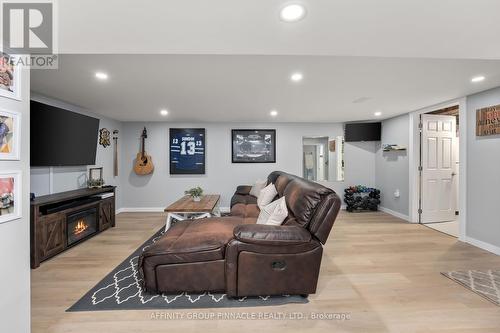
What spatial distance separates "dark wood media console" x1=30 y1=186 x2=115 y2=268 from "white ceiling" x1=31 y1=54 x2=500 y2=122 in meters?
1.49

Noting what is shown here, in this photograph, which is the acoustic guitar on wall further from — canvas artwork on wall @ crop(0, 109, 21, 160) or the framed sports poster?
canvas artwork on wall @ crop(0, 109, 21, 160)

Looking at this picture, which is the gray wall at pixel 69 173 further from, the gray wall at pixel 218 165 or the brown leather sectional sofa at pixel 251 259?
the brown leather sectional sofa at pixel 251 259

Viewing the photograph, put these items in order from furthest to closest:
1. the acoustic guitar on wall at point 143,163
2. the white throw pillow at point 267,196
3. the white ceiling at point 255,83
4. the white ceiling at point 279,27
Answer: the acoustic guitar on wall at point 143,163 → the white throw pillow at point 267,196 → the white ceiling at point 255,83 → the white ceiling at point 279,27

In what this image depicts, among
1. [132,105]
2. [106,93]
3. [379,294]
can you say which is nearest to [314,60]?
[379,294]

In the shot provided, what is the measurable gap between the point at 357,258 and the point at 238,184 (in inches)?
130

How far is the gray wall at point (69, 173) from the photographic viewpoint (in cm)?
326

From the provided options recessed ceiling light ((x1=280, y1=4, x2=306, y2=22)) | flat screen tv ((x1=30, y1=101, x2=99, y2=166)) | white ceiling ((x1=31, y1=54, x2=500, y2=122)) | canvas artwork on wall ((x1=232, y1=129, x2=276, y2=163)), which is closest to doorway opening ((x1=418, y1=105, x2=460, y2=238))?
white ceiling ((x1=31, y1=54, x2=500, y2=122))

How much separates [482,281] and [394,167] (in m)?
3.07

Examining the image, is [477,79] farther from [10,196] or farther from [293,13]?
[10,196]

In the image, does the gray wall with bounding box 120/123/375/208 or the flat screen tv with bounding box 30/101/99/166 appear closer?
the flat screen tv with bounding box 30/101/99/166

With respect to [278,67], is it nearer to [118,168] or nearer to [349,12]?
[349,12]

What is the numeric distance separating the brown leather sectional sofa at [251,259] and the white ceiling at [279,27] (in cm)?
123

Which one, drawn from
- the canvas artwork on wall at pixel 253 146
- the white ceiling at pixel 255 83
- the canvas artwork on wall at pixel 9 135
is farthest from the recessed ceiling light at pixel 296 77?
the canvas artwork on wall at pixel 253 146

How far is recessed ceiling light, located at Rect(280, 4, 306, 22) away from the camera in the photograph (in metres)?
1.23
